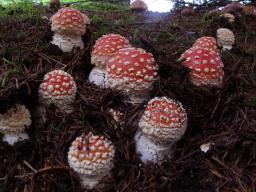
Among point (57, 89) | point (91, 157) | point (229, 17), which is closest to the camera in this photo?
point (91, 157)

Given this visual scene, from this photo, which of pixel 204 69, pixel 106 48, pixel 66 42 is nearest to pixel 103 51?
pixel 106 48

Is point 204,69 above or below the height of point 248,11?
above

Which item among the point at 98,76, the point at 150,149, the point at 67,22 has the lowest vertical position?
the point at 150,149

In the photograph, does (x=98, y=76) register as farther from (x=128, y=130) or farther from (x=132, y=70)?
(x=128, y=130)

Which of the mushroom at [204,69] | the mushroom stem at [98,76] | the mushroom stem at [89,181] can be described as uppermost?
the mushroom at [204,69]

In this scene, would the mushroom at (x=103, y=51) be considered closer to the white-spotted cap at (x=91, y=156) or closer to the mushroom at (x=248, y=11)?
the white-spotted cap at (x=91, y=156)

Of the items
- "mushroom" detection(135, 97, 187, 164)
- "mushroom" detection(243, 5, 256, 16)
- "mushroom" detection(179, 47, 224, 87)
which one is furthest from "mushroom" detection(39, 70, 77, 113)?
"mushroom" detection(243, 5, 256, 16)

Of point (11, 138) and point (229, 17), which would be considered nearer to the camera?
point (11, 138)

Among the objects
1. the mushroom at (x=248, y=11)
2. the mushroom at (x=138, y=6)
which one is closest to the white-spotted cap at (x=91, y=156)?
the mushroom at (x=248, y=11)
